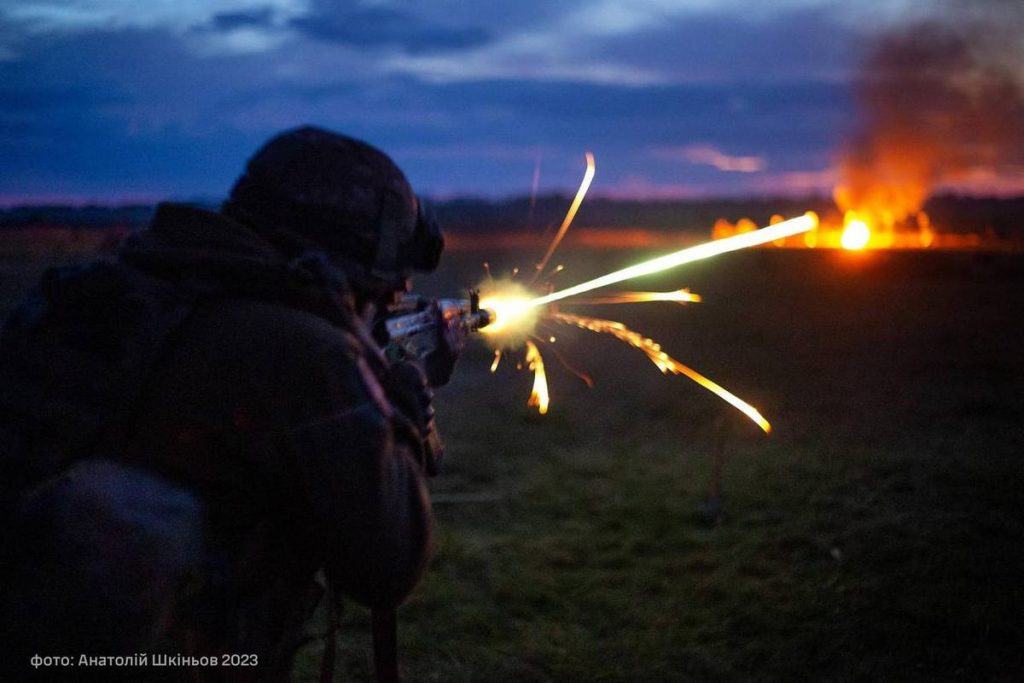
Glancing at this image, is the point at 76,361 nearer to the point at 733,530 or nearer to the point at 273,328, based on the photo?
the point at 273,328

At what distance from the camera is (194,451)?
1.96 meters

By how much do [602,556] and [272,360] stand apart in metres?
4.52

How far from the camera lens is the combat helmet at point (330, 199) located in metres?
2.46

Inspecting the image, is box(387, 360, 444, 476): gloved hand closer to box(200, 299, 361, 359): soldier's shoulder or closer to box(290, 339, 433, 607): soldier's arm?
box(290, 339, 433, 607): soldier's arm

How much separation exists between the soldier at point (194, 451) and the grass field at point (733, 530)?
Answer: 268 centimetres

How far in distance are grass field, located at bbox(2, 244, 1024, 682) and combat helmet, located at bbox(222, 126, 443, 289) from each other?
2806 millimetres

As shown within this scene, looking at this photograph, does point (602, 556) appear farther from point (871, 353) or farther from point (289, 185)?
point (871, 353)

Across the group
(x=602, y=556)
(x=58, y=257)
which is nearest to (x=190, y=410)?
(x=602, y=556)

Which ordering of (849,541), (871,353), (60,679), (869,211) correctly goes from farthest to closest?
(869,211)
(871,353)
(849,541)
(60,679)

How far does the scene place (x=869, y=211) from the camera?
46.5 metres

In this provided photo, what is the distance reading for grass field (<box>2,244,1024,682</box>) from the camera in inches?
184

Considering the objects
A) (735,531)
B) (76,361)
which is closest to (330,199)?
(76,361)

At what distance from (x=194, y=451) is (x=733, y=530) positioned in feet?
17.3

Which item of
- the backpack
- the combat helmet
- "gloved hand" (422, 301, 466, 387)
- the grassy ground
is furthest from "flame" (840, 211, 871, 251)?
the backpack
